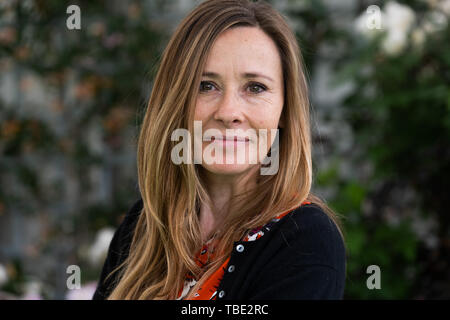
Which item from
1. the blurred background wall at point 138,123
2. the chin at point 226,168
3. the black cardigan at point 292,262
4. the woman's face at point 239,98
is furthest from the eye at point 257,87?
the blurred background wall at point 138,123

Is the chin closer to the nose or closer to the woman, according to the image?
the woman

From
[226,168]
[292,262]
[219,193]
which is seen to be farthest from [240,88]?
[292,262]

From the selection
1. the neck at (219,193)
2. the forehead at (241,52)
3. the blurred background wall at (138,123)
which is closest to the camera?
the forehead at (241,52)

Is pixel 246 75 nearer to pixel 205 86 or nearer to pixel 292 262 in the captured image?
pixel 205 86

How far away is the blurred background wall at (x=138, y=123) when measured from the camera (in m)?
2.56

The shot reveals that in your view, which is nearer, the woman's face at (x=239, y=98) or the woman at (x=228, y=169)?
the woman at (x=228, y=169)

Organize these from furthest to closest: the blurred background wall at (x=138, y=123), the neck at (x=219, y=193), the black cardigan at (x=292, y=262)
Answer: the blurred background wall at (x=138, y=123), the neck at (x=219, y=193), the black cardigan at (x=292, y=262)

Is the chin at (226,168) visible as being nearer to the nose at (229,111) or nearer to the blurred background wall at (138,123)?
the nose at (229,111)

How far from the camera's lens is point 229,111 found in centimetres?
126

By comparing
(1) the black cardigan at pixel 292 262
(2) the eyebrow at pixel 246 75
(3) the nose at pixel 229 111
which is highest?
(2) the eyebrow at pixel 246 75

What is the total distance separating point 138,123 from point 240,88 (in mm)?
1162

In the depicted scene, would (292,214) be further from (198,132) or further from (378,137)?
(378,137)

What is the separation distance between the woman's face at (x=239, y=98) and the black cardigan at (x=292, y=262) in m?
0.22

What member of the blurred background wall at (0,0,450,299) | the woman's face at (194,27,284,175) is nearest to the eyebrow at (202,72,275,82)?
the woman's face at (194,27,284,175)
